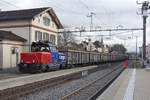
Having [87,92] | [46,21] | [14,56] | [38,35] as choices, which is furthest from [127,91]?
[46,21]

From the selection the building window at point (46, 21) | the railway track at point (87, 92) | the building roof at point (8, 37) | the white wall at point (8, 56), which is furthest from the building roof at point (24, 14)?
the railway track at point (87, 92)

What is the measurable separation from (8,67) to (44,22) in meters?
13.0

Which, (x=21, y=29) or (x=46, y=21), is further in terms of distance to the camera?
(x=46, y=21)

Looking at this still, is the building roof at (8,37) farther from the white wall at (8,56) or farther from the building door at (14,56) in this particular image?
the building door at (14,56)

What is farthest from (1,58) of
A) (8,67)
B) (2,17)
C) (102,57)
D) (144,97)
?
(102,57)

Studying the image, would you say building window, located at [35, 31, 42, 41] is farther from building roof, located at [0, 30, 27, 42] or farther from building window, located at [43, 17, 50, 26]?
building roof, located at [0, 30, 27, 42]

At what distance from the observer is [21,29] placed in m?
49.4

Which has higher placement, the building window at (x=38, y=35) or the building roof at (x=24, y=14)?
the building roof at (x=24, y=14)

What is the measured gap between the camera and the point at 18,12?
53812 millimetres

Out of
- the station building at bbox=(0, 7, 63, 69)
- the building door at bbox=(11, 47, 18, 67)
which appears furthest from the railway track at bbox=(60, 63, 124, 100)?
the building door at bbox=(11, 47, 18, 67)

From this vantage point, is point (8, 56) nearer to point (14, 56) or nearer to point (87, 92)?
point (14, 56)

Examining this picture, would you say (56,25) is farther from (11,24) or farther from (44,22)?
(11,24)

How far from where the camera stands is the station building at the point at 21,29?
139ft

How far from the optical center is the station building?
42406mm
